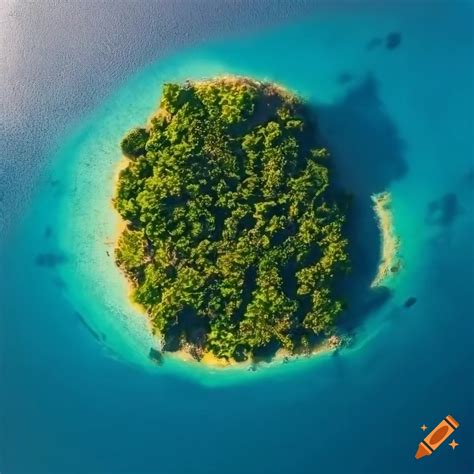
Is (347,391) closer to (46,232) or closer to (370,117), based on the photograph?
(370,117)

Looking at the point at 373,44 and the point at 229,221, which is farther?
the point at 373,44

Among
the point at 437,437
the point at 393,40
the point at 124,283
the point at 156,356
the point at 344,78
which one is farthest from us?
the point at 393,40

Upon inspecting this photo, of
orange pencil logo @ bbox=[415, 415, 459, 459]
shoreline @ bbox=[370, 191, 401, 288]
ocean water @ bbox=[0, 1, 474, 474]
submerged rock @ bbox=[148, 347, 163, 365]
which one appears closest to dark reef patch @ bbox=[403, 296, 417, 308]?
ocean water @ bbox=[0, 1, 474, 474]

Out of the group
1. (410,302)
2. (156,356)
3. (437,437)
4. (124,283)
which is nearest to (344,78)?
(410,302)

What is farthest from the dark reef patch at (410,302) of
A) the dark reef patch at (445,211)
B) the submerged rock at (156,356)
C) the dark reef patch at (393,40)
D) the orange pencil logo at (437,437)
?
the dark reef patch at (393,40)

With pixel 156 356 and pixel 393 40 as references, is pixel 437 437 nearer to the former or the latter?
pixel 156 356

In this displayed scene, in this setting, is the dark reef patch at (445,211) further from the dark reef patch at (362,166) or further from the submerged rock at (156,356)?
the submerged rock at (156,356)

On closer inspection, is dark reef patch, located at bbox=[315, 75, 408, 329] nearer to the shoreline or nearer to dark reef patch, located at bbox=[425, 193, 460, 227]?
the shoreline
